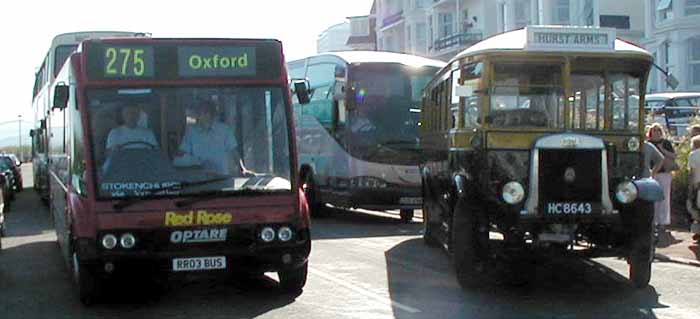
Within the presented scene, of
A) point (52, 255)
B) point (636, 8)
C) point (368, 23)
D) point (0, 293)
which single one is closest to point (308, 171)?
point (52, 255)

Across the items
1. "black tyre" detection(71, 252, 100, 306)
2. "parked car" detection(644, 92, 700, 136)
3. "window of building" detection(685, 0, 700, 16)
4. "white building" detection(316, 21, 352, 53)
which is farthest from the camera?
"white building" detection(316, 21, 352, 53)

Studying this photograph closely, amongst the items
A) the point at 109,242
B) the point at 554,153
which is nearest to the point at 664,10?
the point at 554,153

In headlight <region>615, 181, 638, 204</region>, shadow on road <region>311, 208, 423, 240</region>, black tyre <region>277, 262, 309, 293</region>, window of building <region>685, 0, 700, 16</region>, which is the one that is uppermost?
window of building <region>685, 0, 700, 16</region>

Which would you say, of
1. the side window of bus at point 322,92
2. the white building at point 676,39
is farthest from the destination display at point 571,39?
the white building at point 676,39

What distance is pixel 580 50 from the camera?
1084 centimetres

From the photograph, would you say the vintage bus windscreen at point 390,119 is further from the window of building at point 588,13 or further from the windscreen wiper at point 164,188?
the window of building at point 588,13

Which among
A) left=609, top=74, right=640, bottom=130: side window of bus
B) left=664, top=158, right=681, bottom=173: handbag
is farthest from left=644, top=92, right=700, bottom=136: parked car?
left=609, top=74, right=640, bottom=130: side window of bus

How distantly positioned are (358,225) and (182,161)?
9.73 meters

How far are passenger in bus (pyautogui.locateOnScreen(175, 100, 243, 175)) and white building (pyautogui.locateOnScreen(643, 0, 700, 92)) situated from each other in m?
28.5

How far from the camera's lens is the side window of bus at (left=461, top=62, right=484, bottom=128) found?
36.5ft

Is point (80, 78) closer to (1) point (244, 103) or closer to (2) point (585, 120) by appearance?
(1) point (244, 103)

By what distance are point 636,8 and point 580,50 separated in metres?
35.5

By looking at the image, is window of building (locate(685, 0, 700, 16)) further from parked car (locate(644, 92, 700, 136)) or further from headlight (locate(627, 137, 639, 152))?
headlight (locate(627, 137, 639, 152))

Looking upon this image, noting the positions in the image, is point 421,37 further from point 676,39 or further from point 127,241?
point 127,241
